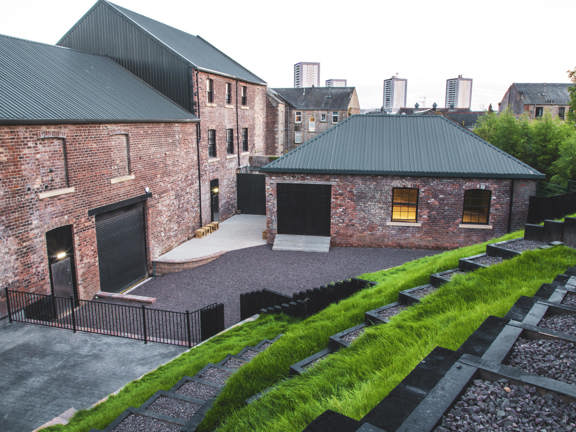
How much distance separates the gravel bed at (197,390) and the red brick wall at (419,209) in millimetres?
13736

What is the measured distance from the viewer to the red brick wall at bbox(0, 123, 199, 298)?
470 inches

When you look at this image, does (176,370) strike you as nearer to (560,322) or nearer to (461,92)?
(560,322)

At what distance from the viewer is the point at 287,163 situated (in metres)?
20.8

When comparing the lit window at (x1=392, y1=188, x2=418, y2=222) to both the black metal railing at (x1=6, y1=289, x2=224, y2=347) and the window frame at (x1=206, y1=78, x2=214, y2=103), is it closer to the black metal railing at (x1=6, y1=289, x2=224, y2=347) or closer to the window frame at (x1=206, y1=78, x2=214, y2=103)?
the black metal railing at (x1=6, y1=289, x2=224, y2=347)

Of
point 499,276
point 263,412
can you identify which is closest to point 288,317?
point 499,276

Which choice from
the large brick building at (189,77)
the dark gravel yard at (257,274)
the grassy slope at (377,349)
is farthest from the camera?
the large brick building at (189,77)

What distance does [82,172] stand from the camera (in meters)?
14.6

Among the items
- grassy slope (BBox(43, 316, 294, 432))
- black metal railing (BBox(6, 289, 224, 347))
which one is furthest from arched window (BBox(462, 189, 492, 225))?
black metal railing (BBox(6, 289, 224, 347))

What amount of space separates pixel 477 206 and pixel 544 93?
173 feet

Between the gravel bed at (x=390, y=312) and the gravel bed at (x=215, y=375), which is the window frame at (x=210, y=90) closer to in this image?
the gravel bed at (x=215, y=375)

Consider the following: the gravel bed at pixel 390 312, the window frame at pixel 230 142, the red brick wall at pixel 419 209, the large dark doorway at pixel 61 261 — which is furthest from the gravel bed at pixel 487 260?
the window frame at pixel 230 142

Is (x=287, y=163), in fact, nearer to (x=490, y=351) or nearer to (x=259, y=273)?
(x=259, y=273)

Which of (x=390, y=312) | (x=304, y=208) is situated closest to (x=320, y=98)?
(x=304, y=208)

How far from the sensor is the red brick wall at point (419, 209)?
64.7 ft
